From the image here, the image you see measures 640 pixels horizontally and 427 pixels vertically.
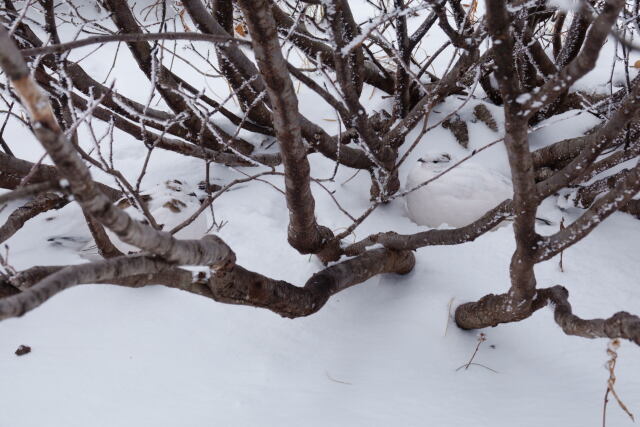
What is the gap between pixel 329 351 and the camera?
1.38m

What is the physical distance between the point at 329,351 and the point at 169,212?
0.70 meters

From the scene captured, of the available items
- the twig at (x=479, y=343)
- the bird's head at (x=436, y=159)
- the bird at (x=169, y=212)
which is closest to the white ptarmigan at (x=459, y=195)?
the bird's head at (x=436, y=159)

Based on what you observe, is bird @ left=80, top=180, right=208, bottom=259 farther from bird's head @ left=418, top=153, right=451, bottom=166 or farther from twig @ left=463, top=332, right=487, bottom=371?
twig @ left=463, top=332, right=487, bottom=371

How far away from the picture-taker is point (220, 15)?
166 cm

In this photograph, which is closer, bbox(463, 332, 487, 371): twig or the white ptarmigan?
bbox(463, 332, 487, 371): twig

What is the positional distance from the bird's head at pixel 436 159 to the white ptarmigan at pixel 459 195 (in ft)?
0.06

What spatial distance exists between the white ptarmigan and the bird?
0.77 m

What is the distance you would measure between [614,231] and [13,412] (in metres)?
1.81

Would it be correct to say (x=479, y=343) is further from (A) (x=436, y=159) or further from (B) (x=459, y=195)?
(A) (x=436, y=159)

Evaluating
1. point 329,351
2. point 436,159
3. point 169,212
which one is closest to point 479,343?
point 329,351

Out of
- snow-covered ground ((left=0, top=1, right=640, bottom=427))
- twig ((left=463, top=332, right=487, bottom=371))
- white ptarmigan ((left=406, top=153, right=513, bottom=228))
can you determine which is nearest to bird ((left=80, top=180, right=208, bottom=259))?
snow-covered ground ((left=0, top=1, right=640, bottom=427))

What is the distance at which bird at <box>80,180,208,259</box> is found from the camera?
5.42 ft

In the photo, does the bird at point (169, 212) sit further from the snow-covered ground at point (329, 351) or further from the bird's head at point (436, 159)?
the bird's head at point (436, 159)

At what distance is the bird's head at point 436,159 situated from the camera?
71.2 inches
